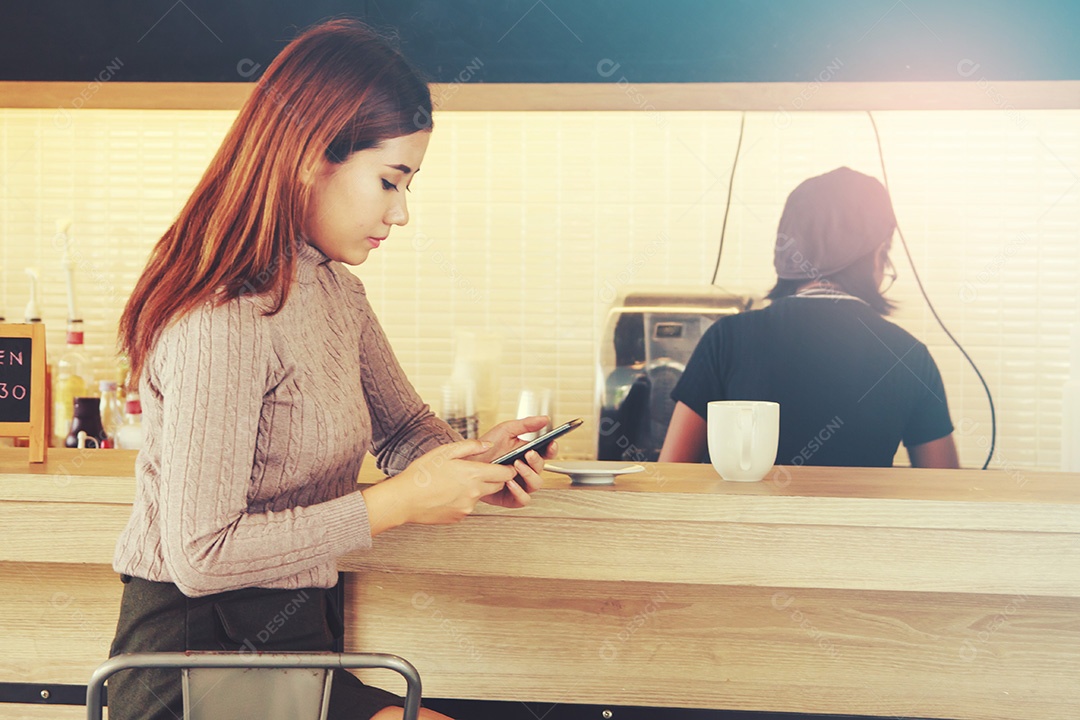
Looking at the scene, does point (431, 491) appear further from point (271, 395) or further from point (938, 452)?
point (938, 452)

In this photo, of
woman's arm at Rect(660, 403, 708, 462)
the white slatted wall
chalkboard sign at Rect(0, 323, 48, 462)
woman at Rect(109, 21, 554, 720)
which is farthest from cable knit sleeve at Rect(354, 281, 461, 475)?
the white slatted wall

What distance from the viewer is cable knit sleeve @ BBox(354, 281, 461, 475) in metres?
1.38

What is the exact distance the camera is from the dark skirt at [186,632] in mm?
1038

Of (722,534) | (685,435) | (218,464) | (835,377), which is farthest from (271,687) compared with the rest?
(835,377)

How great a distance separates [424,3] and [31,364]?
103cm

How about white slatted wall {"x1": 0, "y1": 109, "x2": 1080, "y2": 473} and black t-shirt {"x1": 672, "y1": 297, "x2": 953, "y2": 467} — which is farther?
white slatted wall {"x1": 0, "y1": 109, "x2": 1080, "y2": 473}

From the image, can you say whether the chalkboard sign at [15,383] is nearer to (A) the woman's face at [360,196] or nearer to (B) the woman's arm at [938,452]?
(A) the woman's face at [360,196]

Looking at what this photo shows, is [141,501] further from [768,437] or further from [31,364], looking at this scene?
[768,437]

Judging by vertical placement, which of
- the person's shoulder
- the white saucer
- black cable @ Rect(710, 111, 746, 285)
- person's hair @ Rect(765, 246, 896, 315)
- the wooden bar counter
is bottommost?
the wooden bar counter

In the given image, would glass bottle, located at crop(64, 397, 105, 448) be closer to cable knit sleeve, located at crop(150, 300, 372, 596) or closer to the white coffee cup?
cable knit sleeve, located at crop(150, 300, 372, 596)

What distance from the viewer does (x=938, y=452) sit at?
1.97 m

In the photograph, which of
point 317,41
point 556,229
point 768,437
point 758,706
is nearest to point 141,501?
point 317,41

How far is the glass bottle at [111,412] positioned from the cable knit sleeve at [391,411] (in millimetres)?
1236

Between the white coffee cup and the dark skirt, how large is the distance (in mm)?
579
